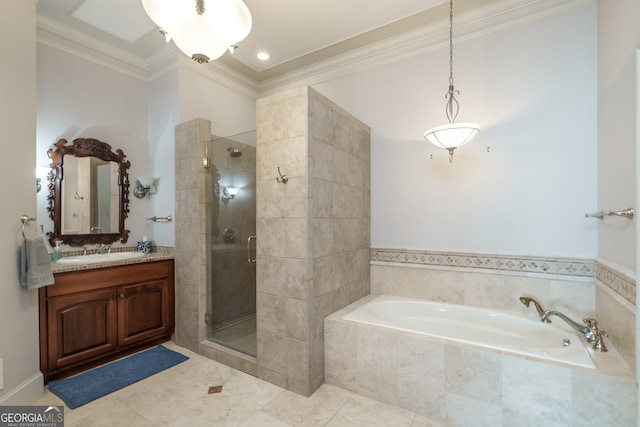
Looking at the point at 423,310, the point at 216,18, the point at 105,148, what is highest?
the point at 216,18

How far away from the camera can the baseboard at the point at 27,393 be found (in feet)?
5.92

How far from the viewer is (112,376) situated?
2311 millimetres

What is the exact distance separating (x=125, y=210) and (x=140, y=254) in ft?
1.83

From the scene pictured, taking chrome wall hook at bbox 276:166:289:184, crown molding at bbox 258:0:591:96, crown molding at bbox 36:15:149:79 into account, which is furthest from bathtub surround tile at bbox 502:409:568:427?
crown molding at bbox 36:15:149:79

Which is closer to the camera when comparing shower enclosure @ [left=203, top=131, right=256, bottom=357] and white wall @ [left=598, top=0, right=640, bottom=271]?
white wall @ [left=598, top=0, right=640, bottom=271]

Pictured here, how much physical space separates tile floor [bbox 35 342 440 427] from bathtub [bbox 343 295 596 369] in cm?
55

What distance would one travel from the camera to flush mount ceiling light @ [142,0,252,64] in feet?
4.98

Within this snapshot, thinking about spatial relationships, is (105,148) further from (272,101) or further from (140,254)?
(272,101)

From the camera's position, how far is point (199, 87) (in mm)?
→ 3260

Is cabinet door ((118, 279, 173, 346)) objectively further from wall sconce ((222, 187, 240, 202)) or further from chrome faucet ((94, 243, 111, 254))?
wall sconce ((222, 187, 240, 202))

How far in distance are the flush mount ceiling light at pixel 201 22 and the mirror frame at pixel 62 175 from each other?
1.94 metres

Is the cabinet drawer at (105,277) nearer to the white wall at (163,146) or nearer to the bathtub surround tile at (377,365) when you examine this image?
the white wall at (163,146)

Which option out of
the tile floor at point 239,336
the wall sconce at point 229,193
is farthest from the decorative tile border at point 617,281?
the wall sconce at point 229,193

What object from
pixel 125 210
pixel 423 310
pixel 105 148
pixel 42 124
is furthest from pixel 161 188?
pixel 423 310
